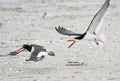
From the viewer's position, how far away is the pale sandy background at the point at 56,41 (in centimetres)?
1045

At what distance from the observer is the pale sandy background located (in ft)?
34.3

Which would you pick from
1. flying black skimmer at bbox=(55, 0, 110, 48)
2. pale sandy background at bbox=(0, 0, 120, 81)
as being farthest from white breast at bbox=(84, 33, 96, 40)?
pale sandy background at bbox=(0, 0, 120, 81)

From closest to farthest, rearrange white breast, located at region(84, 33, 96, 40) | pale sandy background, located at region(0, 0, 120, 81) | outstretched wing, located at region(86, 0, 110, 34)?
outstretched wing, located at region(86, 0, 110, 34)
pale sandy background, located at region(0, 0, 120, 81)
white breast, located at region(84, 33, 96, 40)

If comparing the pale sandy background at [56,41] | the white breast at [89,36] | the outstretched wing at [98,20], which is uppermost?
the outstretched wing at [98,20]

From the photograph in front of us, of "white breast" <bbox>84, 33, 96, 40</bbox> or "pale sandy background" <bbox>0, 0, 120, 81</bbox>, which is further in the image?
"white breast" <bbox>84, 33, 96, 40</bbox>

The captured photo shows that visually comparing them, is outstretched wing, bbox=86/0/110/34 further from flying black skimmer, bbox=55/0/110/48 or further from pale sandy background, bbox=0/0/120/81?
pale sandy background, bbox=0/0/120/81

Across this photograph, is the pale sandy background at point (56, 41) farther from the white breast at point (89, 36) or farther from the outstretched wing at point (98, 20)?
the outstretched wing at point (98, 20)

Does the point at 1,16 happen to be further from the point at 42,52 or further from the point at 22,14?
the point at 42,52

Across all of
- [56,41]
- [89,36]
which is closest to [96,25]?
[89,36]

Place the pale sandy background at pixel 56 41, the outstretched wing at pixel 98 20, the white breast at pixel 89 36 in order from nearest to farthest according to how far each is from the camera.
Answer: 1. the outstretched wing at pixel 98 20
2. the pale sandy background at pixel 56 41
3. the white breast at pixel 89 36

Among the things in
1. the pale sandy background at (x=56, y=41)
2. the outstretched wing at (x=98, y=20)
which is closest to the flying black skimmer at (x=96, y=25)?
the outstretched wing at (x=98, y=20)

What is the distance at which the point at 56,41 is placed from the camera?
13.6 m

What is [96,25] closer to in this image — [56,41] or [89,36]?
[89,36]

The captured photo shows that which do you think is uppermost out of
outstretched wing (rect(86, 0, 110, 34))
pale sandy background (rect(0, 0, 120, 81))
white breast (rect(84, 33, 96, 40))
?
outstretched wing (rect(86, 0, 110, 34))
